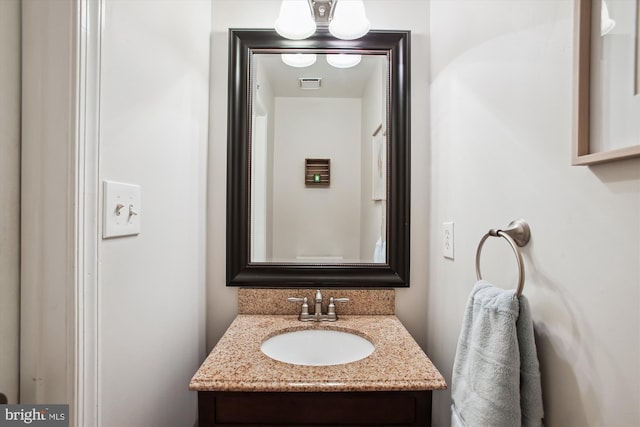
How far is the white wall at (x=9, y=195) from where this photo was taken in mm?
543

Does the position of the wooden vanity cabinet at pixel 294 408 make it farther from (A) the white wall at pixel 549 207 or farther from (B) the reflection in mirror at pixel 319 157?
(B) the reflection in mirror at pixel 319 157

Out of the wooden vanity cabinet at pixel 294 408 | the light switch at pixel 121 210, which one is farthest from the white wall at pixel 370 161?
the light switch at pixel 121 210

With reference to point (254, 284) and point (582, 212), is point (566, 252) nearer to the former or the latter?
point (582, 212)

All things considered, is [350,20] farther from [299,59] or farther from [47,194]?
[47,194]

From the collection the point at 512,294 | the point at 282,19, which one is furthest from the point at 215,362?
the point at 282,19

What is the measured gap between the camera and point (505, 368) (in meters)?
0.56

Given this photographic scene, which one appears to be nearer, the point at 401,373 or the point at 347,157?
the point at 401,373

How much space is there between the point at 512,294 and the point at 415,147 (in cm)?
74

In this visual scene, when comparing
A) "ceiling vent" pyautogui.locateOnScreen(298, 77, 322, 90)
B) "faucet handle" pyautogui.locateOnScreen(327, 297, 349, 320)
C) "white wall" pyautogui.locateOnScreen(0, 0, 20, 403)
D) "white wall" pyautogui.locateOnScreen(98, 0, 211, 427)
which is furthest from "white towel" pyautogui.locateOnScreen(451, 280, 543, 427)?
"ceiling vent" pyautogui.locateOnScreen(298, 77, 322, 90)

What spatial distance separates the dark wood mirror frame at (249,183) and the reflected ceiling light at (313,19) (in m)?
0.08

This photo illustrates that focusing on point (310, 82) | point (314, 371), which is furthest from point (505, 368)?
point (310, 82)

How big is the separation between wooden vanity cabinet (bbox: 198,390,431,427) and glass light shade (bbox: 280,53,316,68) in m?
1.07

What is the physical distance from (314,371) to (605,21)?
83cm

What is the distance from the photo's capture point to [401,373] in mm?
792
